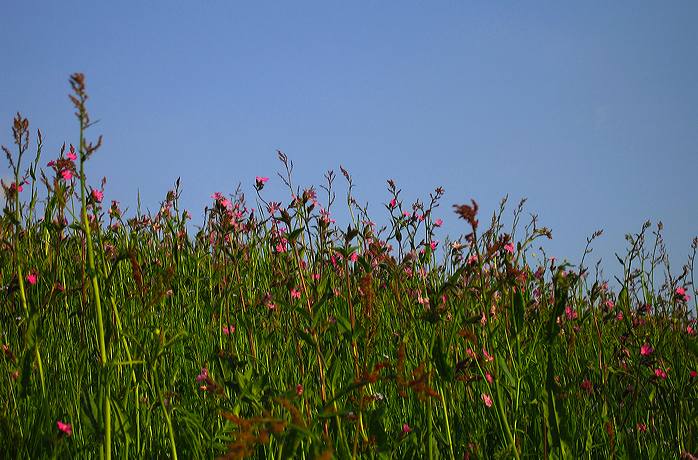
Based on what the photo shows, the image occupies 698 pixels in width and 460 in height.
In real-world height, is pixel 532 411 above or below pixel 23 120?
below

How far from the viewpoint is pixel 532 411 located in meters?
2.60

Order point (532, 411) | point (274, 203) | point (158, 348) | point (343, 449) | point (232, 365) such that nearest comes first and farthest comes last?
point (343, 449) < point (158, 348) < point (232, 365) < point (532, 411) < point (274, 203)

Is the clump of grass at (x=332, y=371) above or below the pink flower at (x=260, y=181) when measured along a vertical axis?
below

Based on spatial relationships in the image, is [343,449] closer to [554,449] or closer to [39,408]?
[554,449]

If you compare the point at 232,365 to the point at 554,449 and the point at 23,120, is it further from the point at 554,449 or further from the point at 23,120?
the point at 23,120

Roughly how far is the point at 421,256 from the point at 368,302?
1.35 meters

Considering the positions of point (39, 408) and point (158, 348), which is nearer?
point (158, 348)

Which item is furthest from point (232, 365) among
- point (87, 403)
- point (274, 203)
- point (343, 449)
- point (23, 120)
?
point (274, 203)

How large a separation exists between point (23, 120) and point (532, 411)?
2.42 metres

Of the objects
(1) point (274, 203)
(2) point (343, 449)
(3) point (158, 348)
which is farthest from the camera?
(1) point (274, 203)

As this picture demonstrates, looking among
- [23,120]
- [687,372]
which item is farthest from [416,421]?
[23,120]

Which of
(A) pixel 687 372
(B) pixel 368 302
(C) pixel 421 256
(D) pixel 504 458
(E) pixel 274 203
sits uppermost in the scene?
(E) pixel 274 203

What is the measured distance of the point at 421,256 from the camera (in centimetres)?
341

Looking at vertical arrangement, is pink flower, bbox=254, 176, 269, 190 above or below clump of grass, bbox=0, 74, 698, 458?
above
